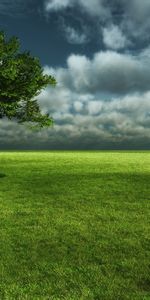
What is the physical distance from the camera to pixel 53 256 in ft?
51.4

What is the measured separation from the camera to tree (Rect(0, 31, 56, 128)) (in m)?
40.5

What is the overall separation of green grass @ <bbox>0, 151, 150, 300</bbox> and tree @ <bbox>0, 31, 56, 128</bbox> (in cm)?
1080

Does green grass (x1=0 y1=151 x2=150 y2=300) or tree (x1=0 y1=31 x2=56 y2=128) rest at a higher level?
tree (x1=0 y1=31 x2=56 y2=128)

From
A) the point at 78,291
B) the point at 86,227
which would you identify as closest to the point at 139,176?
the point at 86,227

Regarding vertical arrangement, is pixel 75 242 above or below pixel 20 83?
below

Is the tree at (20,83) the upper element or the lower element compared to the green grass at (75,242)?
upper

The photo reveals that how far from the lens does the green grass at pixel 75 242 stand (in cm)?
1261

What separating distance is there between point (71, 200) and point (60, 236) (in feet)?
30.4

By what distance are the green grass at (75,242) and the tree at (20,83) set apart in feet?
35.4

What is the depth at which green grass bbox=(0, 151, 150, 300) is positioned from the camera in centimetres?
1261

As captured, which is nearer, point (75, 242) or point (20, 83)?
point (75, 242)

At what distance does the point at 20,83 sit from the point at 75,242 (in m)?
27.4

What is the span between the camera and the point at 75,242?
1756 cm

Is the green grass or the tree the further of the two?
the tree
